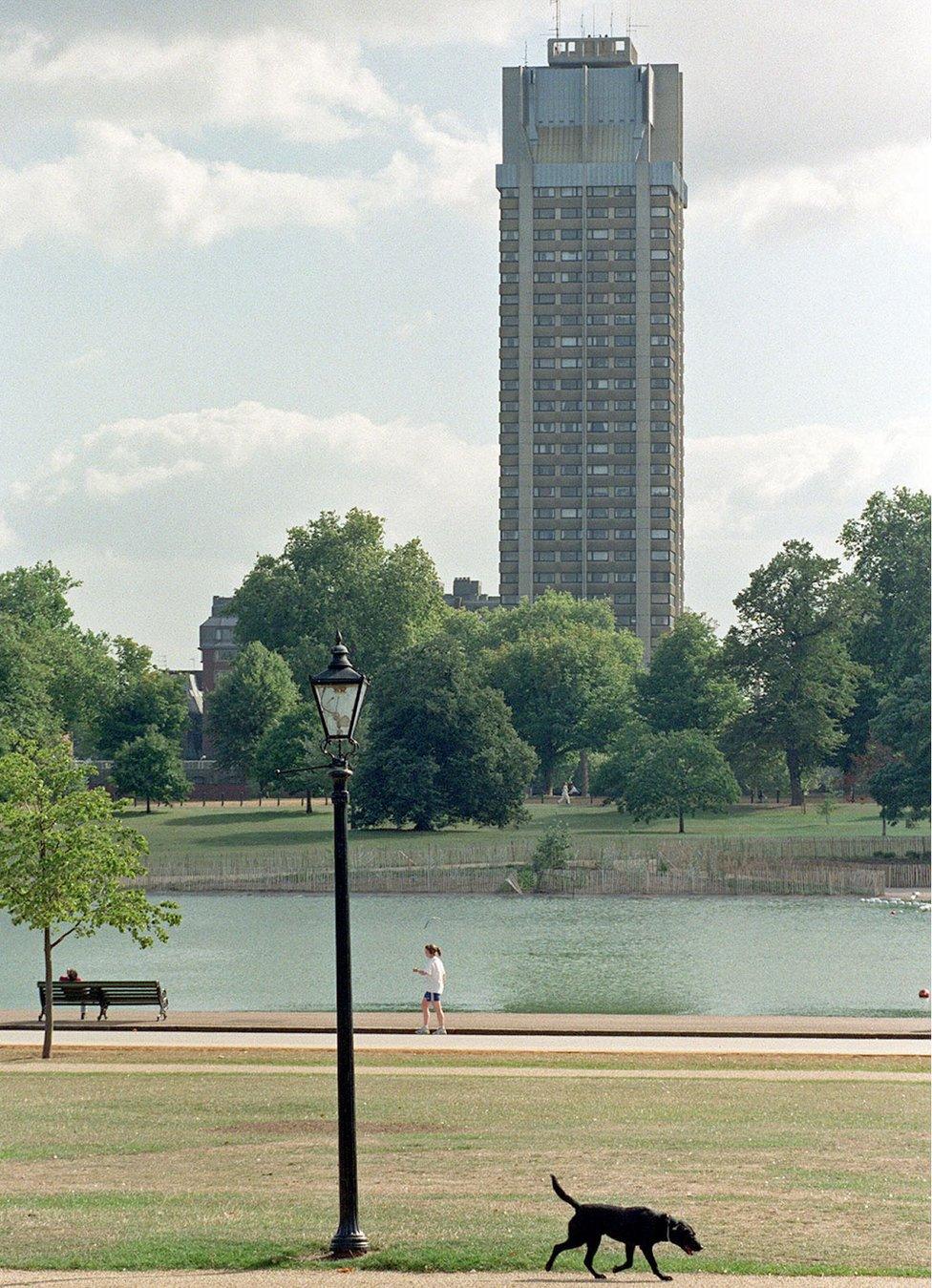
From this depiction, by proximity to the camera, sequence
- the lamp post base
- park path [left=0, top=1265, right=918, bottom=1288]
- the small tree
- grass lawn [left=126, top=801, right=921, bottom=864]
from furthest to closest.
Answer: grass lawn [left=126, top=801, right=921, bottom=864], the small tree, the lamp post base, park path [left=0, top=1265, right=918, bottom=1288]

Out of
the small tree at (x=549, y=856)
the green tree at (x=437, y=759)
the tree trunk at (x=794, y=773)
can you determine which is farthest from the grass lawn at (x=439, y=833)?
the small tree at (x=549, y=856)

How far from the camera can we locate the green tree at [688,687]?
389 feet

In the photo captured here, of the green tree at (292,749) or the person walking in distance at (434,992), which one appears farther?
the green tree at (292,749)

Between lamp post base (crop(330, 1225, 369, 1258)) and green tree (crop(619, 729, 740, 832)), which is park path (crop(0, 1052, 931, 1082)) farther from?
green tree (crop(619, 729, 740, 832))

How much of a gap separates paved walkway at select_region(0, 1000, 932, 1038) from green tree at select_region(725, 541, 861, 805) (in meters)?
74.4

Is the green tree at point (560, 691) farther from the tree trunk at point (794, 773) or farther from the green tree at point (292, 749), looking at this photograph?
the green tree at point (292, 749)

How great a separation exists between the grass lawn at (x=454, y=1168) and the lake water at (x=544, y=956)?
18217mm

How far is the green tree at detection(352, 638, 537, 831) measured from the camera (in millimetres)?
107188

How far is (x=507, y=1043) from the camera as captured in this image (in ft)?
107

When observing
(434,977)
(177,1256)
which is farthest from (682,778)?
(177,1256)

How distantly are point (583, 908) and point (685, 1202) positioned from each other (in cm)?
6190

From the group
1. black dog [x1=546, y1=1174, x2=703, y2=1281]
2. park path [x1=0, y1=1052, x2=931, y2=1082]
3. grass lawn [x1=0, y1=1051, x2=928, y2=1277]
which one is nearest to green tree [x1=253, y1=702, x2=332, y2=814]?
park path [x1=0, y1=1052, x2=931, y2=1082]

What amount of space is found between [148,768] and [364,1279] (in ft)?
365

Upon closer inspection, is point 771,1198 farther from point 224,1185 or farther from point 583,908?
point 583,908
